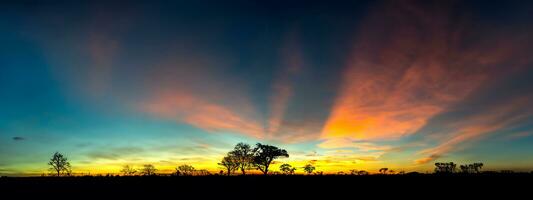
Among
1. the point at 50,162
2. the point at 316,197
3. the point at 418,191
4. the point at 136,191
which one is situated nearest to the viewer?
the point at 316,197

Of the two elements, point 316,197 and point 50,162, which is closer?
point 316,197

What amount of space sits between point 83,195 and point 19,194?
14.5ft

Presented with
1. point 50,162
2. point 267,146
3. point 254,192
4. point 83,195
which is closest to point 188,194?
point 254,192

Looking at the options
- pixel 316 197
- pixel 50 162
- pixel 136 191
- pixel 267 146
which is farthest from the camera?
pixel 267 146

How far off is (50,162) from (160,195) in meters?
90.1

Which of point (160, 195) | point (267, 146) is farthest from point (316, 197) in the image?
point (267, 146)

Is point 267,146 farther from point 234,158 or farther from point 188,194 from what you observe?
point 188,194

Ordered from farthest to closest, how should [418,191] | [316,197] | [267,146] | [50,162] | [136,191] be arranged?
[267,146] < [50,162] < [136,191] < [418,191] < [316,197]

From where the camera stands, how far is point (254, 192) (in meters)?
21.4

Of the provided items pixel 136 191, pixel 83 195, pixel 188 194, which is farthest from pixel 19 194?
pixel 188 194

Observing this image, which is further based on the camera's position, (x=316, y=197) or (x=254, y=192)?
(x=254, y=192)

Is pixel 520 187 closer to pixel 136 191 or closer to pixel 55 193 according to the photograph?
pixel 136 191

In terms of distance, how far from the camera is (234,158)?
108000 millimetres

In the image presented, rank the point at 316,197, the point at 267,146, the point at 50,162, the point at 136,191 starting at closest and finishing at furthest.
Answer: the point at 316,197 → the point at 136,191 → the point at 50,162 → the point at 267,146
